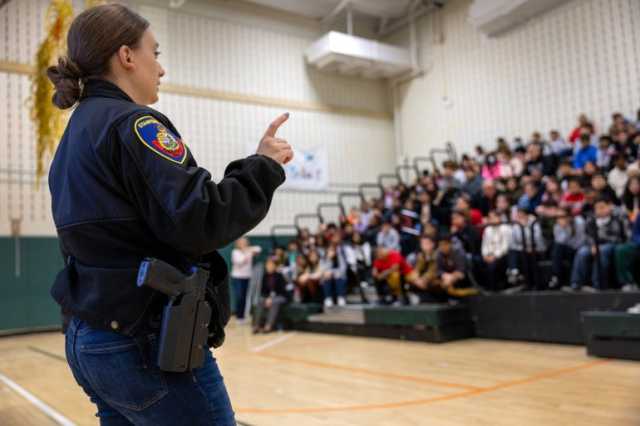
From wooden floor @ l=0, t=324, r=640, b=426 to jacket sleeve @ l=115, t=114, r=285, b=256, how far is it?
7.53 feet

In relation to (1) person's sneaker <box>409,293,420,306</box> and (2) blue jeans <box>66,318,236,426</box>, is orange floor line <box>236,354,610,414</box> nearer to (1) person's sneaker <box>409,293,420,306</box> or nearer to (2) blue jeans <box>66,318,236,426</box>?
(2) blue jeans <box>66,318,236,426</box>

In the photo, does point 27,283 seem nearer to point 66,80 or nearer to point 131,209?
point 66,80

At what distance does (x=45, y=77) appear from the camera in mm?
7734

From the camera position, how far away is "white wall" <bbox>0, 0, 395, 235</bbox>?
373 inches

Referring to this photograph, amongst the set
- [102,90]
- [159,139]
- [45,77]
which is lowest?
[159,139]

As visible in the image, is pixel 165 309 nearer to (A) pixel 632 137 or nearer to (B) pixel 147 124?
(B) pixel 147 124

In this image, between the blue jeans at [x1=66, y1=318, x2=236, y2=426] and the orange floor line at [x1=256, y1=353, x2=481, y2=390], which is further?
the orange floor line at [x1=256, y1=353, x2=481, y2=390]

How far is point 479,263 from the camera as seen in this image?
6492 mm

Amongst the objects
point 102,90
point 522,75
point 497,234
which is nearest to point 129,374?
point 102,90

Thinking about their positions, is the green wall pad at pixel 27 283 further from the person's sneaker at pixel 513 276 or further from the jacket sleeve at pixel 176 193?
the jacket sleeve at pixel 176 193

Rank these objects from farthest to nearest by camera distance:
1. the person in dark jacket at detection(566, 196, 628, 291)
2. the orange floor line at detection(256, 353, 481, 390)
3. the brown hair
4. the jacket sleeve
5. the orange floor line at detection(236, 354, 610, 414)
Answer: the person in dark jacket at detection(566, 196, 628, 291) → the orange floor line at detection(256, 353, 481, 390) → the orange floor line at detection(236, 354, 610, 414) → the brown hair → the jacket sleeve

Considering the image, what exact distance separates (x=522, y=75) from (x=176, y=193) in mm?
10962

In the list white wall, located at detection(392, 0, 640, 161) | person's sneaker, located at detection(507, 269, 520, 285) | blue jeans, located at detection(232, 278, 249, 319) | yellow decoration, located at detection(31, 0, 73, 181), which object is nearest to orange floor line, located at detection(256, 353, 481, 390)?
person's sneaker, located at detection(507, 269, 520, 285)

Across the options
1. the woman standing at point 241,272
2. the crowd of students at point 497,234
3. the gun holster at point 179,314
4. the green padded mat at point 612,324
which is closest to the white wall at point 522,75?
the crowd of students at point 497,234
